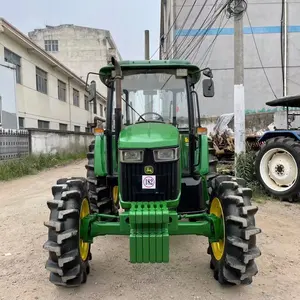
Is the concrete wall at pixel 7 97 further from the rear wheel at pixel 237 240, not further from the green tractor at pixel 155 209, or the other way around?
the rear wheel at pixel 237 240

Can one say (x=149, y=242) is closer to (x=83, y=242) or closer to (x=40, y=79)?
(x=83, y=242)

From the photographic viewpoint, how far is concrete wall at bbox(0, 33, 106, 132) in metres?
15.2

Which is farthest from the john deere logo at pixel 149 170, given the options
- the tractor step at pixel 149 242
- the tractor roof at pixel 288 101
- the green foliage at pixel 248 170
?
the tractor roof at pixel 288 101

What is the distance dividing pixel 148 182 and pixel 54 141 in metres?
13.4

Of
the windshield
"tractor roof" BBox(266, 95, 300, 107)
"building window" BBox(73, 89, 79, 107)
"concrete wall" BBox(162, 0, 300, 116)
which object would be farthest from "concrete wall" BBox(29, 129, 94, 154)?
the windshield

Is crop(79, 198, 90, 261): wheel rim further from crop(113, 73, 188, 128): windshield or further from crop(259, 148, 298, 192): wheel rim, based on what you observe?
crop(259, 148, 298, 192): wheel rim

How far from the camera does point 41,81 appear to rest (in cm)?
1839

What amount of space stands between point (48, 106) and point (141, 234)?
1735 cm

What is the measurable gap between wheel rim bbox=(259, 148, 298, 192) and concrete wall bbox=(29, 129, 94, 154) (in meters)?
9.57

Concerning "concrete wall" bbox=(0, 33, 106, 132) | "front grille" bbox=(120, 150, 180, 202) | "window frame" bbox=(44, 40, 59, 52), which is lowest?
"front grille" bbox=(120, 150, 180, 202)

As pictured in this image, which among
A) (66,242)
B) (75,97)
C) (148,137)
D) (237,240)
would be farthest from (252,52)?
(66,242)

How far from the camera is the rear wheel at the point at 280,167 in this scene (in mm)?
6257

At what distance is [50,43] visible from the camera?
37031 mm

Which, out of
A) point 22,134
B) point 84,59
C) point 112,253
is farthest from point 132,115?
point 84,59
